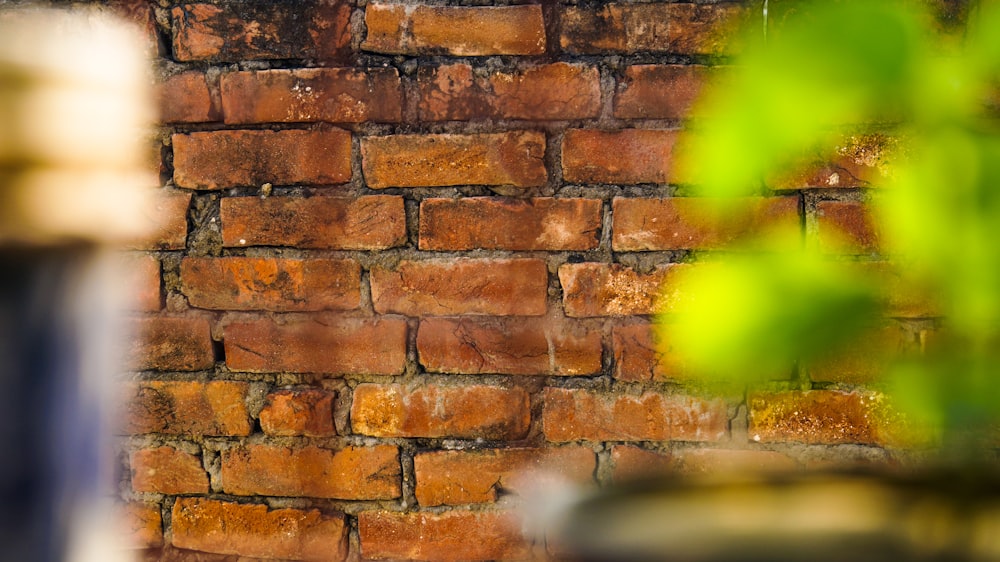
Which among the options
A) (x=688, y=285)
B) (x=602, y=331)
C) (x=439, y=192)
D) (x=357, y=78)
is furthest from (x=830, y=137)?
(x=357, y=78)

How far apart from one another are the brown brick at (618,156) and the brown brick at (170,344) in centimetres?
52

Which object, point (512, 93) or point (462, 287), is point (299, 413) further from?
point (512, 93)

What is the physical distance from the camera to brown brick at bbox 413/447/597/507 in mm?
892

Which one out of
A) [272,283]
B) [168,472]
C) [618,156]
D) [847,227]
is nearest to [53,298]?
[272,283]

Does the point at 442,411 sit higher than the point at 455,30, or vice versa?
the point at 455,30

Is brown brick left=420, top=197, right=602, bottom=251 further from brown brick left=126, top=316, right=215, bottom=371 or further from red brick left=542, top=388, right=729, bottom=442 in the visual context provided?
brown brick left=126, top=316, right=215, bottom=371

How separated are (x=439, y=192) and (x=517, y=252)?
0.40 feet

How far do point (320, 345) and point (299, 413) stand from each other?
9cm

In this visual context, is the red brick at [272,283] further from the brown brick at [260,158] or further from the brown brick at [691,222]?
the brown brick at [691,222]

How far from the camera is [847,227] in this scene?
2.79 ft

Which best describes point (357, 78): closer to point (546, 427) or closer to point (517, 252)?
Result: point (517, 252)

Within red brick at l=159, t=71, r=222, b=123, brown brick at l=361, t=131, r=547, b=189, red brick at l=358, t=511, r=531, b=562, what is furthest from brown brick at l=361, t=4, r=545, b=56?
red brick at l=358, t=511, r=531, b=562

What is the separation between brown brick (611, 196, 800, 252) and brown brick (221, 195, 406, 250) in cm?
28

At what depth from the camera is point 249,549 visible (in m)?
0.93
